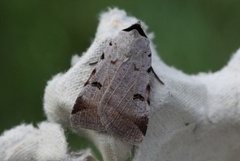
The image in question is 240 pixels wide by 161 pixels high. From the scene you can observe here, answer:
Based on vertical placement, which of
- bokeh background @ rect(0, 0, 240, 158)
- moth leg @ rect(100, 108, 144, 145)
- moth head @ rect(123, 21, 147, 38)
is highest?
bokeh background @ rect(0, 0, 240, 158)

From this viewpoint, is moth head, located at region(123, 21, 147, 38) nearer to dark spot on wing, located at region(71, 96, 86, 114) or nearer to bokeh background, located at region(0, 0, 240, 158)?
dark spot on wing, located at region(71, 96, 86, 114)

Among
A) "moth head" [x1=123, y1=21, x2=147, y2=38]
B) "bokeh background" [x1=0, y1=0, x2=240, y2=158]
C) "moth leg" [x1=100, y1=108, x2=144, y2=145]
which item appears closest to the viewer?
"moth leg" [x1=100, y1=108, x2=144, y2=145]

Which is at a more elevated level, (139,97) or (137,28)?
(137,28)

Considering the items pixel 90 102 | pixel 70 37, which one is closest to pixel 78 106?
pixel 90 102

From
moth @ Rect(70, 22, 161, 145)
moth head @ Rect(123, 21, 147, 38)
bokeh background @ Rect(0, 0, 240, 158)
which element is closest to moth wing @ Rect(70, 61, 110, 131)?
moth @ Rect(70, 22, 161, 145)

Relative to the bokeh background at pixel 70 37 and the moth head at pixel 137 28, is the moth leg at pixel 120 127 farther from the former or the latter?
the bokeh background at pixel 70 37

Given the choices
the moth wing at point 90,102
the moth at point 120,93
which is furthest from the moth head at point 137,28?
the moth wing at point 90,102

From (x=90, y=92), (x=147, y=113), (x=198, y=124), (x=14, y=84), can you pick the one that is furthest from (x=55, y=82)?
(x=14, y=84)

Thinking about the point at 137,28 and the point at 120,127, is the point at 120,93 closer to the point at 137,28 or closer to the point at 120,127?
the point at 120,127
